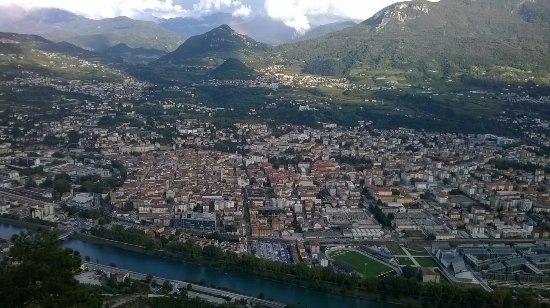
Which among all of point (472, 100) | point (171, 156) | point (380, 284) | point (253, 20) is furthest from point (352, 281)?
point (253, 20)

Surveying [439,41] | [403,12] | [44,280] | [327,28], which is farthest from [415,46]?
[327,28]

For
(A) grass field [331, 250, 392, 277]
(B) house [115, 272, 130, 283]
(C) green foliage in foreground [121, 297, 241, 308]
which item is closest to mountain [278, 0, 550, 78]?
(A) grass field [331, 250, 392, 277]

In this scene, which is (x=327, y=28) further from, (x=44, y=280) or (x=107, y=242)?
(x=44, y=280)

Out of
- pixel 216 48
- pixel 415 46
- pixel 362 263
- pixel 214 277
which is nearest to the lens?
pixel 214 277

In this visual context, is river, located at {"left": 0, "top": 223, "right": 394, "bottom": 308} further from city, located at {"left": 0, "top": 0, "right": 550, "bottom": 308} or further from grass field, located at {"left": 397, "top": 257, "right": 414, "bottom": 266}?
grass field, located at {"left": 397, "top": 257, "right": 414, "bottom": 266}

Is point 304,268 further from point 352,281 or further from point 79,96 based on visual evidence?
point 79,96
